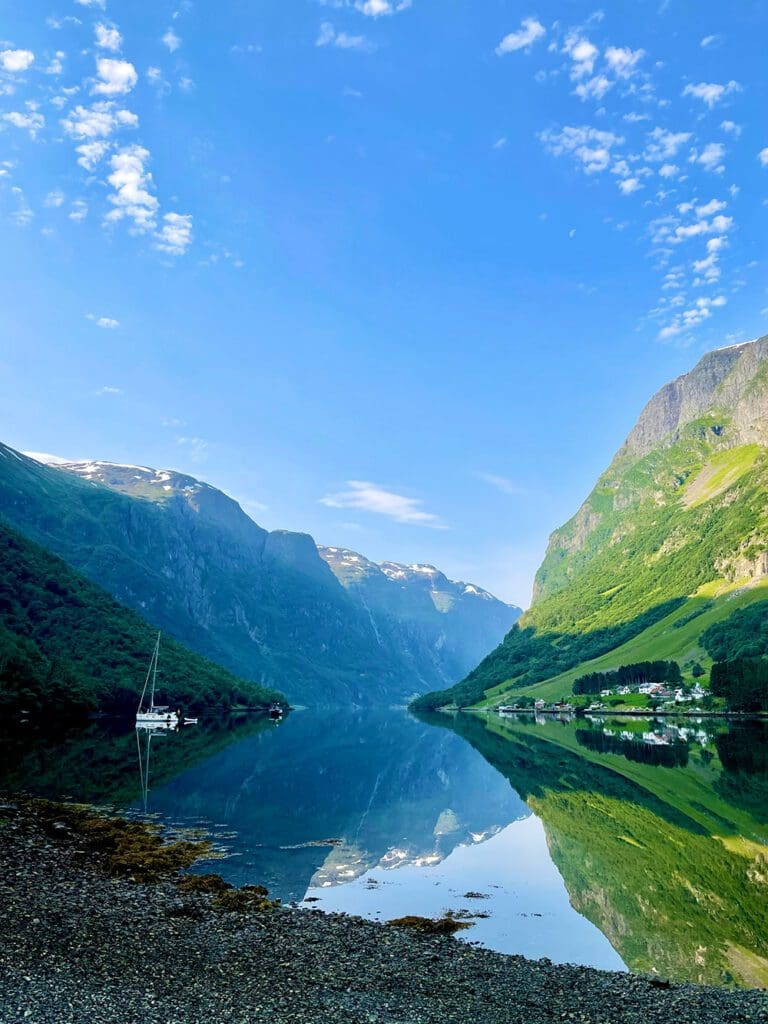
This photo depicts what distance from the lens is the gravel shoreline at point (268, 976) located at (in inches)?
697

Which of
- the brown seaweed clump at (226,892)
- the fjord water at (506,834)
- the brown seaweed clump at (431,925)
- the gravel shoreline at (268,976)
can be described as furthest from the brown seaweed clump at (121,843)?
the brown seaweed clump at (431,925)

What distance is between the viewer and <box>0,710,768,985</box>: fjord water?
27516mm

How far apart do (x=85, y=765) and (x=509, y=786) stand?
45253 mm

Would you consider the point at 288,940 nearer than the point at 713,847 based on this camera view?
Yes

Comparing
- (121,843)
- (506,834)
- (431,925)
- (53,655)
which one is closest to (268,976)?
(431,925)

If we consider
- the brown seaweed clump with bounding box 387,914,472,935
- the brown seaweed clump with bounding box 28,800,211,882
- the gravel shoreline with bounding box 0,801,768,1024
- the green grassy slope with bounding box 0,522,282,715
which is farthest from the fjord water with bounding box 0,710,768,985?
the green grassy slope with bounding box 0,522,282,715

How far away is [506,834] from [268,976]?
1300 inches

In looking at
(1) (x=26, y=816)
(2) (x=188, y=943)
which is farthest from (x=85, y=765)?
(2) (x=188, y=943)

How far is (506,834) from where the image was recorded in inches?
1951

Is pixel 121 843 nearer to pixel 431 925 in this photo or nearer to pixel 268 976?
pixel 431 925

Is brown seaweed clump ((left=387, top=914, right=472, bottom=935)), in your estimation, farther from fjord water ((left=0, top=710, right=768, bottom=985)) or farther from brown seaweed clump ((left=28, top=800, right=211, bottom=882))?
brown seaweed clump ((left=28, top=800, right=211, bottom=882))

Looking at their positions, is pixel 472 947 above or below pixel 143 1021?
below

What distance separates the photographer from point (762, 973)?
2303 centimetres

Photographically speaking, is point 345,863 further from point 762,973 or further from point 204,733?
point 204,733
